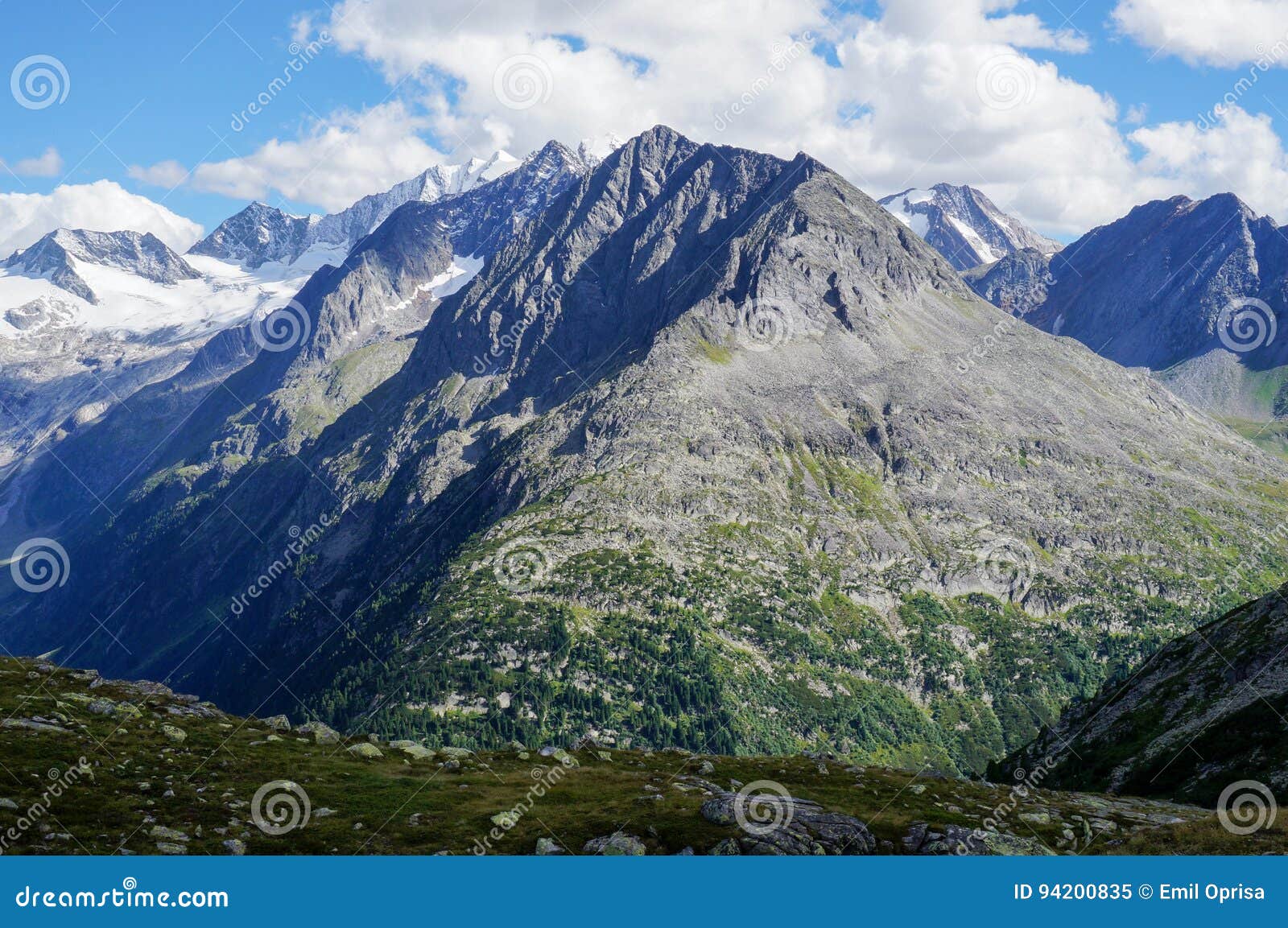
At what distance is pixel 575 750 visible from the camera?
7638 cm

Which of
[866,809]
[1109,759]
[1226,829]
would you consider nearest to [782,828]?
[866,809]

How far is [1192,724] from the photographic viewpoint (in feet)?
260

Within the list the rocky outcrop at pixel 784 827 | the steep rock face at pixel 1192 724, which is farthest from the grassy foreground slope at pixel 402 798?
the steep rock face at pixel 1192 724

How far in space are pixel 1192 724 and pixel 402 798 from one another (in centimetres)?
6732

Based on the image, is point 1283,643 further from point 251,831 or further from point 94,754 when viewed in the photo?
point 94,754

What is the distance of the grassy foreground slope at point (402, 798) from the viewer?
44594 mm

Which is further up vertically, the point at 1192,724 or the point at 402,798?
the point at 1192,724

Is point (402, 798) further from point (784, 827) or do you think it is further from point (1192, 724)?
point (1192, 724)

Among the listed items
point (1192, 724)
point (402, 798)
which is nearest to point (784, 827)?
point (402, 798)

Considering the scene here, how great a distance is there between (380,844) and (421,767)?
18.6 m

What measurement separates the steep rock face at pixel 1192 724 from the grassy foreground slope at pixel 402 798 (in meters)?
8.42

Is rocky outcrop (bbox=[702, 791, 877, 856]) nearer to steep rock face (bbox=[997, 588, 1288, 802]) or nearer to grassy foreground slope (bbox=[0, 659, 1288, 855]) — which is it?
grassy foreground slope (bbox=[0, 659, 1288, 855])

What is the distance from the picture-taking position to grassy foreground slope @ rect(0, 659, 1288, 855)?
4459 centimetres

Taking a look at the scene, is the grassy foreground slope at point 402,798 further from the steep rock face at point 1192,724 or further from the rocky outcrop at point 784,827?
the steep rock face at point 1192,724
